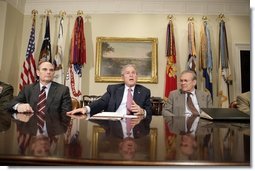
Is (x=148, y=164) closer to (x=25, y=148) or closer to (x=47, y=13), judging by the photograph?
(x=25, y=148)

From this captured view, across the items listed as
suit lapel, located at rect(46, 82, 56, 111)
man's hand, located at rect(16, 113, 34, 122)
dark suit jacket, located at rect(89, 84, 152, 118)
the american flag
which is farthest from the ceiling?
man's hand, located at rect(16, 113, 34, 122)

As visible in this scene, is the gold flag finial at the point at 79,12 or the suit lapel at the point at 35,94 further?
the gold flag finial at the point at 79,12

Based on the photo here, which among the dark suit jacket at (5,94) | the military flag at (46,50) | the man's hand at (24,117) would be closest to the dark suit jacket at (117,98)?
the man's hand at (24,117)

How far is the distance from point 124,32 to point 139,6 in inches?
25.7

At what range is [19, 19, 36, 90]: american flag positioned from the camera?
14.6ft

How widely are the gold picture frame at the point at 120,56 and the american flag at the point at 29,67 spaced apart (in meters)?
1.27

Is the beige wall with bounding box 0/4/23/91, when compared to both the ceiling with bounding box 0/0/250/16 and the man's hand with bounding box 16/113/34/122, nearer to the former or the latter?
the ceiling with bounding box 0/0/250/16

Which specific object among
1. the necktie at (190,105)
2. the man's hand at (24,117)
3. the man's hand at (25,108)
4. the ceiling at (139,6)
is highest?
the ceiling at (139,6)

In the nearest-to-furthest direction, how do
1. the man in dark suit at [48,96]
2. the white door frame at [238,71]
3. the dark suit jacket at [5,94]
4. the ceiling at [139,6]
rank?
the man in dark suit at [48,96] < the dark suit jacket at [5,94] < the white door frame at [238,71] < the ceiling at [139,6]

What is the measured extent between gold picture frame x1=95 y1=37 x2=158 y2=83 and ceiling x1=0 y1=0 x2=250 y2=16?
26.3 inches

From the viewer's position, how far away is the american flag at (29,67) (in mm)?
4438

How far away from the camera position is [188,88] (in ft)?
9.00

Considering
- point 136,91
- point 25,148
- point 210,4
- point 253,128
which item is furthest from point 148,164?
point 210,4

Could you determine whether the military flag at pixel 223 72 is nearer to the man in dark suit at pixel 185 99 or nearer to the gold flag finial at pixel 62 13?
the man in dark suit at pixel 185 99
